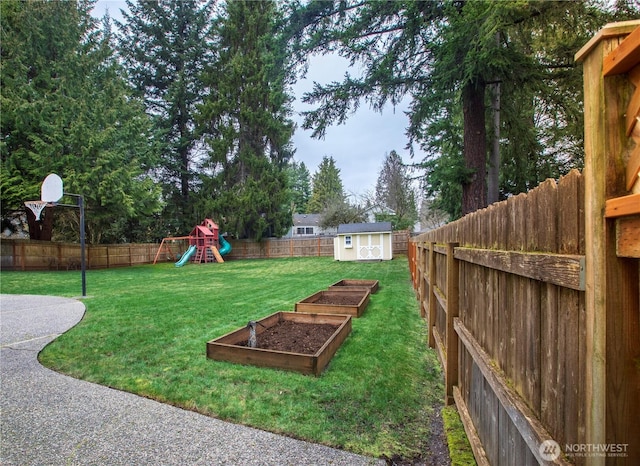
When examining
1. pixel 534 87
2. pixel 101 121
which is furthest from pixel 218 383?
pixel 101 121

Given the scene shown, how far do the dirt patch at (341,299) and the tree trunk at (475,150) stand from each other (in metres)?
3.31

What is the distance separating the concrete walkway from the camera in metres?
2.18

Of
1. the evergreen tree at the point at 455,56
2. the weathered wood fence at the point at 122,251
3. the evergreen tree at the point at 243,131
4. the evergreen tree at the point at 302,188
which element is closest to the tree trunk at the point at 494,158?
the evergreen tree at the point at 455,56

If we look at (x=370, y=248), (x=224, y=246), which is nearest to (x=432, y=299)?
(x=370, y=248)

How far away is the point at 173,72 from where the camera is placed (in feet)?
80.5

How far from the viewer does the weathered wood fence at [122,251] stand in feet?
48.5

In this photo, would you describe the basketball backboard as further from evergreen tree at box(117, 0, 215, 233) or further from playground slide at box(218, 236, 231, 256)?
evergreen tree at box(117, 0, 215, 233)

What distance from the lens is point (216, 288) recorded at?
9.59 metres

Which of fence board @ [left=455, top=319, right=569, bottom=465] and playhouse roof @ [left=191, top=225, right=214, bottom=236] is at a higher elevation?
playhouse roof @ [left=191, top=225, right=214, bottom=236]

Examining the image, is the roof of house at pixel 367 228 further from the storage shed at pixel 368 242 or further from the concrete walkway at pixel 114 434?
the concrete walkway at pixel 114 434

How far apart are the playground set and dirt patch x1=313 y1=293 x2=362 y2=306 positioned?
14427 mm

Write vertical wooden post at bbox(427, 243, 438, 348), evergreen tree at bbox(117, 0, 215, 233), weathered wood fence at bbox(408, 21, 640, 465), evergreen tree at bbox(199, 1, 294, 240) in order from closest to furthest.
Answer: weathered wood fence at bbox(408, 21, 640, 465)
vertical wooden post at bbox(427, 243, 438, 348)
evergreen tree at bbox(199, 1, 294, 240)
evergreen tree at bbox(117, 0, 215, 233)

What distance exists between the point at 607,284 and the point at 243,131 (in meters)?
25.4

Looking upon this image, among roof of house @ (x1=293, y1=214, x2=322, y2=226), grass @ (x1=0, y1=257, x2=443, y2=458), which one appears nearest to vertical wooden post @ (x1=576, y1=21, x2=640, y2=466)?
grass @ (x1=0, y1=257, x2=443, y2=458)
